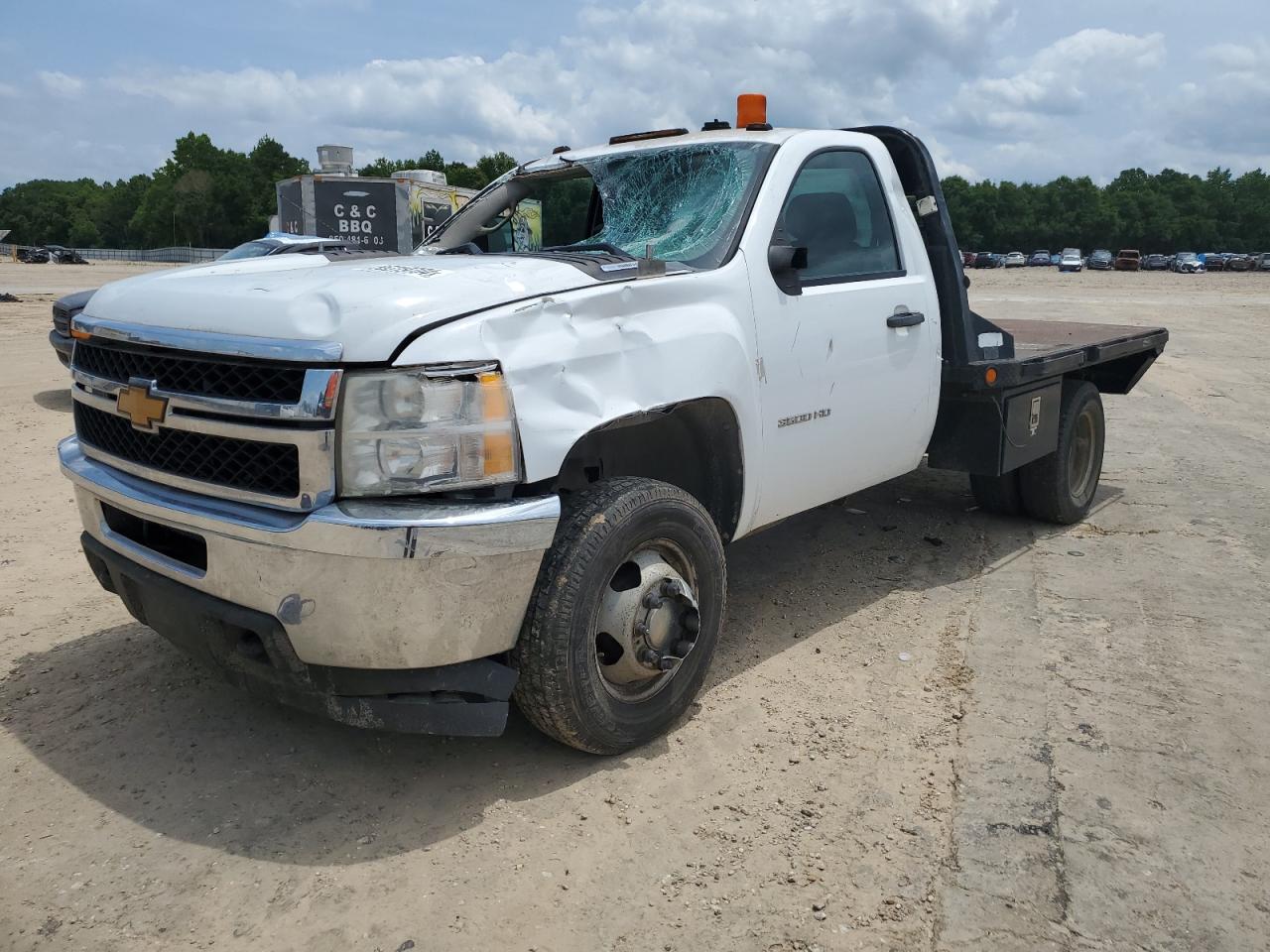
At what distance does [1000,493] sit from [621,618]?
3.62 meters

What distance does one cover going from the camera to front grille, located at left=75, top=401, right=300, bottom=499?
268 cm

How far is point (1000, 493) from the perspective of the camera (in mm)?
5984

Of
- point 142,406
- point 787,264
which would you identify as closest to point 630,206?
point 787,264

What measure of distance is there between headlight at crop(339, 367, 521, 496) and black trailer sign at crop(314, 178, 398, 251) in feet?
51.9

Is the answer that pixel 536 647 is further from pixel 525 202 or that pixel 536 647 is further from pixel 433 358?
pixel 525 202

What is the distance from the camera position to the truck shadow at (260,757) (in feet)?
9.37

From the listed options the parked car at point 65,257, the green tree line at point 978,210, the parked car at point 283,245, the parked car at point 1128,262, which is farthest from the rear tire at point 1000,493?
the green tree line at point 978,210

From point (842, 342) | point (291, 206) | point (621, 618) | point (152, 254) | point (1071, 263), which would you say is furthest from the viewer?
point (152, 254)

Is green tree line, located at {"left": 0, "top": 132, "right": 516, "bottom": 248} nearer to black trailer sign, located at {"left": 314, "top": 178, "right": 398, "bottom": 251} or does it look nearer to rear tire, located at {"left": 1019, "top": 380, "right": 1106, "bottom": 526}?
black trailer sign, located at {"left": 314, "top": 178, "right": 398, "bottom": 251}

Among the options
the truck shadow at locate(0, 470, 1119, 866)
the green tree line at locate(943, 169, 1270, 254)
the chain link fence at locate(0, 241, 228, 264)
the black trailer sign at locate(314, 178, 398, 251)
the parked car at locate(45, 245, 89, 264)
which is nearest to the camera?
the truck shadow at locate(0, 470, 1119, 866)

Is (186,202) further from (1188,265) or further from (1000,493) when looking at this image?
(1000,493)

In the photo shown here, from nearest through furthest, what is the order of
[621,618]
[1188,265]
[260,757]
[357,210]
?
1. [621,618]
2. [260,757]
3. [357,210]
4. [1188,265]

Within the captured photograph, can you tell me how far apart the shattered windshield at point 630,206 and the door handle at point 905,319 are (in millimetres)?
873

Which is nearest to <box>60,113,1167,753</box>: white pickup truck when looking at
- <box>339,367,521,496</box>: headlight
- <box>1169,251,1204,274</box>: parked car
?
<box>339,367,521,496</box>: headlight
